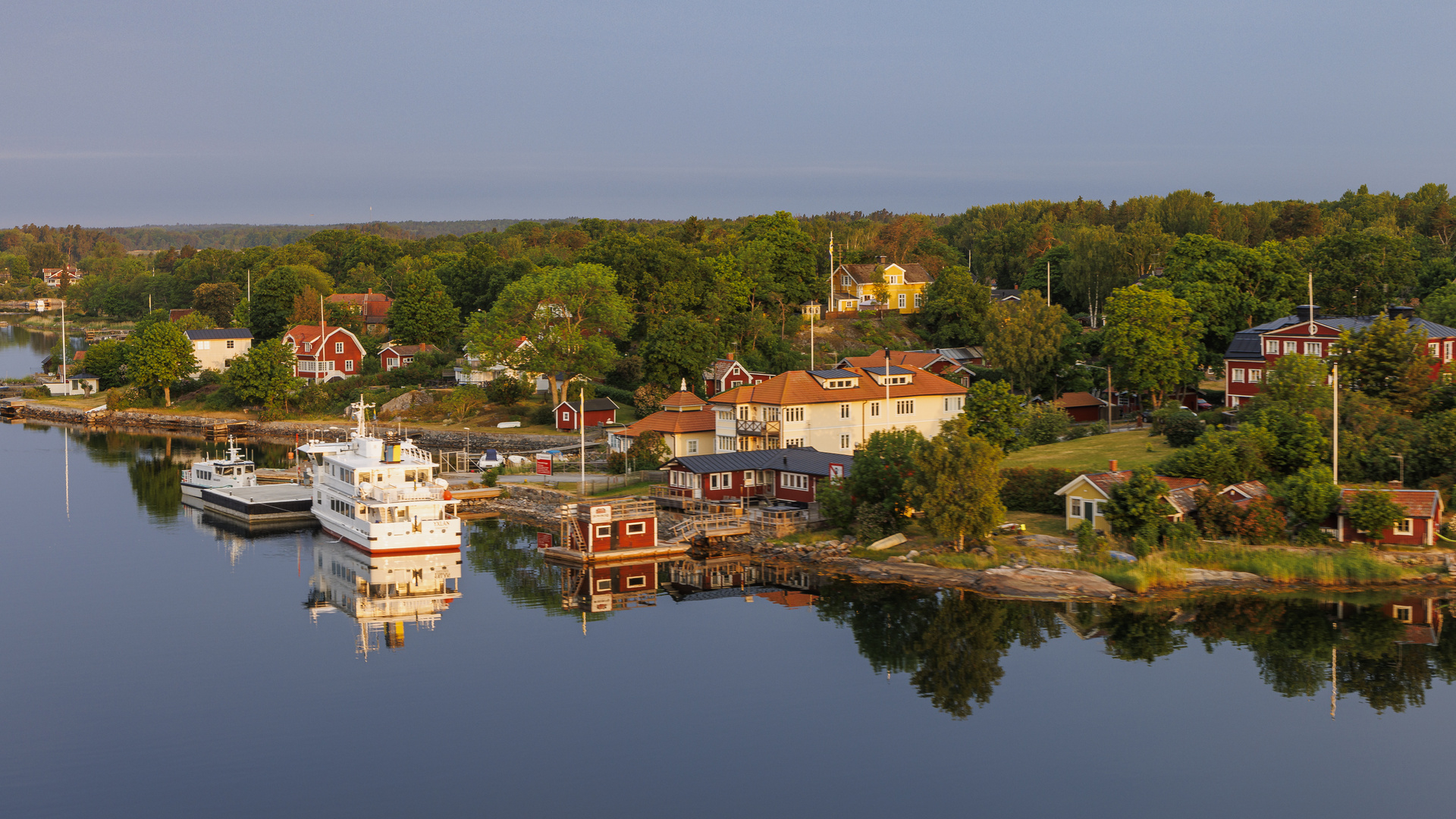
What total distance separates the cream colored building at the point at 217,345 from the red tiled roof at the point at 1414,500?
216 ft

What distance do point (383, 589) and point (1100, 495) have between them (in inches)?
770

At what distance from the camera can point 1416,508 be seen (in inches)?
1345

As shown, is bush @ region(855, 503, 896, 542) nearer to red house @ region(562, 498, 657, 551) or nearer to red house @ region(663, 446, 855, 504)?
red house @ region(663, 446, 855, 504)

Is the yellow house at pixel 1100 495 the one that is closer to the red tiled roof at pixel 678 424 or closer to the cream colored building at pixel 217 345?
the red tiled roof at pixel 678 424

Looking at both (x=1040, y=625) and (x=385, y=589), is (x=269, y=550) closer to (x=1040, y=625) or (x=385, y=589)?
(x=385, y=589)

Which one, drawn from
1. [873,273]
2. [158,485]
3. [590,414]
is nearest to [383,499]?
[158,485]

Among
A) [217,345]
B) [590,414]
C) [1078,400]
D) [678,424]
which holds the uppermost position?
[217,345]

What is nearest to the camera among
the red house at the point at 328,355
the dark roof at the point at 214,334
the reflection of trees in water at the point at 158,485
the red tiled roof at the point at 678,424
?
the reflection of trees in water at the point at 158,485

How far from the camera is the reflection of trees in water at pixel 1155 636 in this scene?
27000mm

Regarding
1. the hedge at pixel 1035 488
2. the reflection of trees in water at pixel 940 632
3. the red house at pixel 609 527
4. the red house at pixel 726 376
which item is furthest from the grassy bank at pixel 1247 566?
the red house at pixel 726 376

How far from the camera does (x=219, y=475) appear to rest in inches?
1994

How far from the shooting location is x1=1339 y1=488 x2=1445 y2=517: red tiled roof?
112 ft

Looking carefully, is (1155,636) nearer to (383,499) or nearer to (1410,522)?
(1410,522)

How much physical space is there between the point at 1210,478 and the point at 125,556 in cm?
3195
